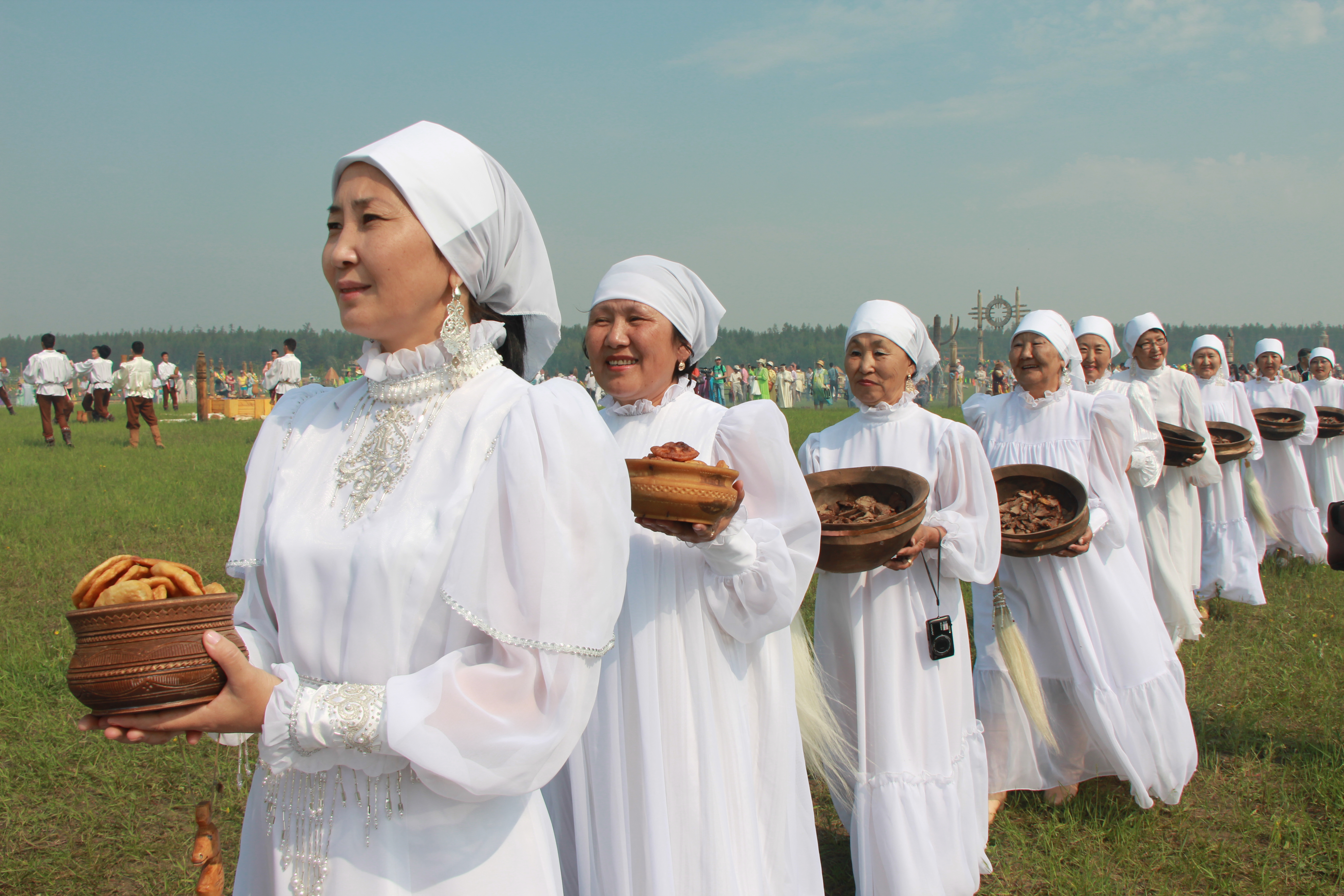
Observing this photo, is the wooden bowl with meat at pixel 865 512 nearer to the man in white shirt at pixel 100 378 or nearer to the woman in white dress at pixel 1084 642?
the woman in white dress at pixel 1084 642

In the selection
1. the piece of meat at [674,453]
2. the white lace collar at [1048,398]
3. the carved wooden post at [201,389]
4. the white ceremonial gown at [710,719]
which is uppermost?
the carved wooden post at [201,389]

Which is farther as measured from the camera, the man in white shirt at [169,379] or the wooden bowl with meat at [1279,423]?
the man in white shirt at [169,379]

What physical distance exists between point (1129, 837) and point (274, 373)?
2147 centimetres

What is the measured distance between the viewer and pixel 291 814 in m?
1.78

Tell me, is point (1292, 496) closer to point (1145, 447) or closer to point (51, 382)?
point (1145, 447)

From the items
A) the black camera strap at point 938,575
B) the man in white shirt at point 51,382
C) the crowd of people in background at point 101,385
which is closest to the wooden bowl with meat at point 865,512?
the black camera strap at point 938,575

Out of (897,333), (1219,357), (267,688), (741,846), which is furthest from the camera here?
(1219,357)

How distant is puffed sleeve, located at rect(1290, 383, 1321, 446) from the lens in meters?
10.8

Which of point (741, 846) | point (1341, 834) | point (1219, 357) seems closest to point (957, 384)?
point (1219, 357)

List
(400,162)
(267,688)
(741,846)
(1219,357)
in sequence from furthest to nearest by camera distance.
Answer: (1219,357), (741,846), (400,162), (267,688)

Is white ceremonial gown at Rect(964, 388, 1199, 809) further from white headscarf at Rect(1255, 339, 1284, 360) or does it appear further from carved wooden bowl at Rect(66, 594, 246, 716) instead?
white headscarf at Rect(1255, 339, 1284, 360)

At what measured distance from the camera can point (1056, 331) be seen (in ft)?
18.1

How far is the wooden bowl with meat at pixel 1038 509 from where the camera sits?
4379 millimetres

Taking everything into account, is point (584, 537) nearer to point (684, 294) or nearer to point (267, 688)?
point (267, 688)
